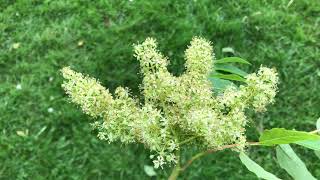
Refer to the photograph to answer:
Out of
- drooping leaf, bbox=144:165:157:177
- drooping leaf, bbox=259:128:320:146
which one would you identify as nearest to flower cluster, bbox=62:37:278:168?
drooping leaf, bbox=259:128:320:146

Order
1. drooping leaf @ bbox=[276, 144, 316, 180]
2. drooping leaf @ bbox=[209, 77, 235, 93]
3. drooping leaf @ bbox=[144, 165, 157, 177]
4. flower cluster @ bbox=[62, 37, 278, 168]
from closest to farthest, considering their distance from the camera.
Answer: flower cluster @ bbox=[62, 37, 278, 168] < drooping leaf @ bbox=[276, 144, 316, 180] < drooping leaf @ bbox=[209, 77, 235, 93] < drooping leaf @ bbox=[144, 165, 157, 177]

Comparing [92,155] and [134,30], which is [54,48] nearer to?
[134,30]

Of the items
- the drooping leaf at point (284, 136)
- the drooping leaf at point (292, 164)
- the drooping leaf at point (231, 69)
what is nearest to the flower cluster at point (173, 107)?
the drooping leaf at point (284, 136)

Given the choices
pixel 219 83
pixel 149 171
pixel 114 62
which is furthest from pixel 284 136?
pixel 114 62

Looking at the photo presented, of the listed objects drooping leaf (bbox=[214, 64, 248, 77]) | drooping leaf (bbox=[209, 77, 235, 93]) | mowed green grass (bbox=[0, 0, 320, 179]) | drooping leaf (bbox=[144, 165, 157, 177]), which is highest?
mowed green grass (bbox=[0, 0, 320, 179])

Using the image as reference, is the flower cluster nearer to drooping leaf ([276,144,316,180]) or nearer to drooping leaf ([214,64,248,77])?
drooping leaf ([276,144,316,180])
